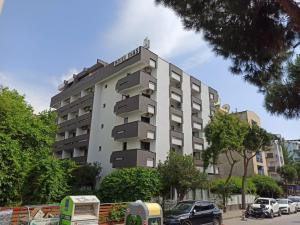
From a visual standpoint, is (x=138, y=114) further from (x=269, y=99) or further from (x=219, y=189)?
(x=269, y=99)

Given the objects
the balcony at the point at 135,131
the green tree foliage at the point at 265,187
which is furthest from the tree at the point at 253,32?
the green tree foliage at the point at 265,187

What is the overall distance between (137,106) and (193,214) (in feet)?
56.5

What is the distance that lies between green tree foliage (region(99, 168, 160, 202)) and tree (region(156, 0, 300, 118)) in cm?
1595

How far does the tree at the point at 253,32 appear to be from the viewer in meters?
8.12

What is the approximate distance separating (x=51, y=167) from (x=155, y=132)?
13.3m

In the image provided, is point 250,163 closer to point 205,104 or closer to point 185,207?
point 205,104

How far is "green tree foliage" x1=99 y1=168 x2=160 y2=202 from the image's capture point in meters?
25.2

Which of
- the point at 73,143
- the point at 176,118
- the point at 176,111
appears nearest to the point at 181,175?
the point at 176,118

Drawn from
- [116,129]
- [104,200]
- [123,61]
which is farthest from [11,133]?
[123,61]

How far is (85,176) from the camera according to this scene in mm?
35000

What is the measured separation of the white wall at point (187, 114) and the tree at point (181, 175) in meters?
10.6

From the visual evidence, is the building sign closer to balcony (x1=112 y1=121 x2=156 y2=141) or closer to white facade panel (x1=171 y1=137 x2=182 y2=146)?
balcony (x1=112 y1=121 x2=156 y2=141)

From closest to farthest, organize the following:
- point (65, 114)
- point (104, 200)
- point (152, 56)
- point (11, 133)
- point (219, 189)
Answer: point (11, 133), point (104, 200), point (219, 189), point (152, 56), point (65, 114)

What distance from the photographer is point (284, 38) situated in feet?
28.7
